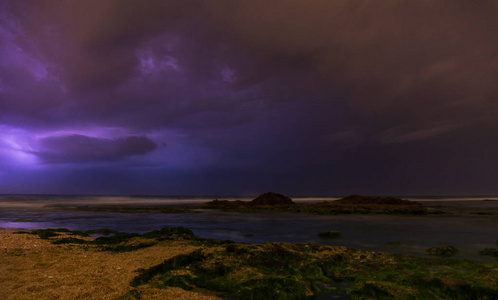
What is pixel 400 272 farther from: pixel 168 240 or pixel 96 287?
pixel 168 240

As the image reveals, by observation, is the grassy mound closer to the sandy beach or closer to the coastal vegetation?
the sandy beach

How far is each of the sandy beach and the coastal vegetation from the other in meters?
0.49

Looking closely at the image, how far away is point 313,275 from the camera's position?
752 cm

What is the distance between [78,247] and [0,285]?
516 centimetres

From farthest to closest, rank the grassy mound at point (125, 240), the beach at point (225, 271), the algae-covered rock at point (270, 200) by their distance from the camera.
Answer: the algae-covered rock at point (270, 200) < the grassy mound at point (125, 240) < the beach at point (225, 271)

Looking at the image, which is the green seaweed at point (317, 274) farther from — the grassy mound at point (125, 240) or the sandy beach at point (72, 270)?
the grassy mound at point (125, 240)

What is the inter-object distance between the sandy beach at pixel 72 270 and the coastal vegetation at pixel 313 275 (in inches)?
19.2

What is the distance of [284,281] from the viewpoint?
6.55 meters

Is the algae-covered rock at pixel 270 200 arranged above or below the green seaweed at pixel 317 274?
below

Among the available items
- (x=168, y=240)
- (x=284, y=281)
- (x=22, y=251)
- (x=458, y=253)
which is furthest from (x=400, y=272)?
(x=22, y=251)

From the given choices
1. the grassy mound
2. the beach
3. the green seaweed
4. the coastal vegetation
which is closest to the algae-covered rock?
the grassy mound

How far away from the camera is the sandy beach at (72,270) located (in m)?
5.97

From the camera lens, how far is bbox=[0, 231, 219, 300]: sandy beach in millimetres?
5973

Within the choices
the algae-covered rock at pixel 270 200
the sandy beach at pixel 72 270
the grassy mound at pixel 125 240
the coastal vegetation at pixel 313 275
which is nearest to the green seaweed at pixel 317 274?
the coastal vegetation at pixel 313 275
